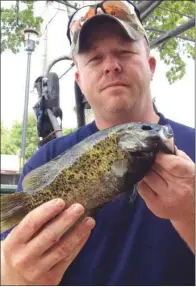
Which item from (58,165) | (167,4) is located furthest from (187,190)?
(167,4)

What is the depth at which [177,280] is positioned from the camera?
1.28 metres

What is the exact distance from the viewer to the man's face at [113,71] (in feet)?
4.47

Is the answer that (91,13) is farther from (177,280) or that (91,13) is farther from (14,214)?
(177,280)

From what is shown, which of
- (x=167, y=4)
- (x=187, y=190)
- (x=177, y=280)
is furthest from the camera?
(x=167, y=4)

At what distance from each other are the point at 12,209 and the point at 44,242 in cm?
12

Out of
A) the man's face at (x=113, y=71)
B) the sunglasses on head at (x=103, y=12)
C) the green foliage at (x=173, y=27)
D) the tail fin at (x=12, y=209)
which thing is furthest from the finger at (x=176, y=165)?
the green foliage at (x=173, y=27)

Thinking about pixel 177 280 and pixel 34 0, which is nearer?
pixel 177 280

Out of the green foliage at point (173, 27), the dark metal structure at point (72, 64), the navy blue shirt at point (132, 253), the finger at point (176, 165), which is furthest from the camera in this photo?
the green foliage at point (173, 27)

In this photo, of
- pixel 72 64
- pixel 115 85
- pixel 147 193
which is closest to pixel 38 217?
pixel 147 193

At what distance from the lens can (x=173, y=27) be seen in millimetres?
4301

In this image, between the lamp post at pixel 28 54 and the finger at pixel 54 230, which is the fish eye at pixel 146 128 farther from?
the lamp post at pixel 28 54

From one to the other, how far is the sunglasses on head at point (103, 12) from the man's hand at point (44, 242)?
33.5 inches

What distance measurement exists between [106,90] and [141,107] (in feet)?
0.57

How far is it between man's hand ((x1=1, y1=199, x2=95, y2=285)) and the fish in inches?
1.5
